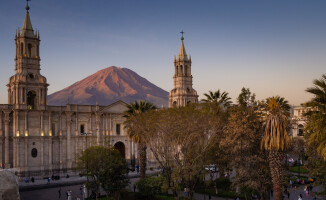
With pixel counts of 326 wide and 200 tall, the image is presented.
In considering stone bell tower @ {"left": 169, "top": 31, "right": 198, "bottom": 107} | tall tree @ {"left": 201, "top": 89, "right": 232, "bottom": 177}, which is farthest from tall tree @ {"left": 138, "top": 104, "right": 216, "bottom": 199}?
stone bell tower @ {"left": 169, "top": 31, "right": 198, "bottom": 107}

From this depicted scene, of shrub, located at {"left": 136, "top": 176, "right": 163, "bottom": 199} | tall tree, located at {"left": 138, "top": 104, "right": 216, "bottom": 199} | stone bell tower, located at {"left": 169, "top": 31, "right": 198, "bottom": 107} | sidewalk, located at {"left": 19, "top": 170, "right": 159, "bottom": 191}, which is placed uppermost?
stone bell tower, located at {"left": 169, "top": 31, "right": 198, "bottom": 107}

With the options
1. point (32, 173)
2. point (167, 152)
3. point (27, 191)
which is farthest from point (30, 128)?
point (167, 152)

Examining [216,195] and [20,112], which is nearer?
[216,195]

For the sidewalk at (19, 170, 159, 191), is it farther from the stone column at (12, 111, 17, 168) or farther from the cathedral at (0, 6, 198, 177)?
the stone column at (12, 111, 17, 168)

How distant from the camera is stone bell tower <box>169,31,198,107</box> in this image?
Result: 225 ft

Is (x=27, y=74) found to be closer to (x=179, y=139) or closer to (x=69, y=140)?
(x=69, y=140)

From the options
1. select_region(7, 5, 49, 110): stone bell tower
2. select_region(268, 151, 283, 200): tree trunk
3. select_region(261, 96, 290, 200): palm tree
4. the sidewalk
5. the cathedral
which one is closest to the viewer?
select_region(261, 96, 290, 200): palm tree

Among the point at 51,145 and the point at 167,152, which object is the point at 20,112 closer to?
the point at 51,145

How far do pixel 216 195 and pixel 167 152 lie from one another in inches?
341

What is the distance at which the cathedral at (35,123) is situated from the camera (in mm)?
51344

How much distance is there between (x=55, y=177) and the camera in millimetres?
49438

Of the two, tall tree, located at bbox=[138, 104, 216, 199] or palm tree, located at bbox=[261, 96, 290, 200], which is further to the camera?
tall tree, located at bbox=[138, 104, 216, 199]

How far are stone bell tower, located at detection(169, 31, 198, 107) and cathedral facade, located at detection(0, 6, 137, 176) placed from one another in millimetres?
18237

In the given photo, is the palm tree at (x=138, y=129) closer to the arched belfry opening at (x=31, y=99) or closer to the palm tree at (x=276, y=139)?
the palm tree at (x=276, y=139)
